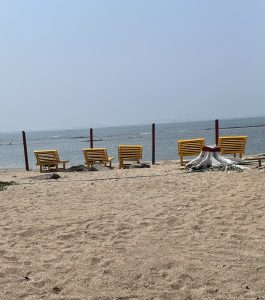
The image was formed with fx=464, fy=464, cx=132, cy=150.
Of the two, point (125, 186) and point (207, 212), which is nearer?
point (207, 212)

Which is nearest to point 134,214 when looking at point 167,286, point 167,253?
point 167,253

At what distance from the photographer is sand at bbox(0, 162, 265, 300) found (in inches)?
147

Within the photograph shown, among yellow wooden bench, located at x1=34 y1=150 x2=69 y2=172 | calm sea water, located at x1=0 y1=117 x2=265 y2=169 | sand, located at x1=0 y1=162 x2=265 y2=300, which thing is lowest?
calm sea water, located at x1=0 y1=117 x2=265 y2=169

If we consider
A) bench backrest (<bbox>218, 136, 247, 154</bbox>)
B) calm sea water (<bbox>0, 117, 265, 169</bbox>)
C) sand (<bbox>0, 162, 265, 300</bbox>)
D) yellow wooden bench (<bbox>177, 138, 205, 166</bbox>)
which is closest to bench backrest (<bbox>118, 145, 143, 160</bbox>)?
yellow wooden bench (<bbox>177, 138, 205, 166</bbox>)

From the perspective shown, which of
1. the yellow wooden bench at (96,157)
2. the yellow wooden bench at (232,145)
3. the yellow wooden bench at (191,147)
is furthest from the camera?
the yellow wooden bench at (96,157)

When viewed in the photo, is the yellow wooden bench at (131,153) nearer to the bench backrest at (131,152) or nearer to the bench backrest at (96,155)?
the bench backrest at (131,152)

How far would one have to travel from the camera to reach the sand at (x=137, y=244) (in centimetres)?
373

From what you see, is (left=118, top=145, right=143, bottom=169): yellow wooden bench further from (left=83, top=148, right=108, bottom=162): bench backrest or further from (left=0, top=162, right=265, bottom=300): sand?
(left=0, top=162, right=265, bottom=300): sand

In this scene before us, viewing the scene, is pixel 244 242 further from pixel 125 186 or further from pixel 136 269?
pixel 125 186

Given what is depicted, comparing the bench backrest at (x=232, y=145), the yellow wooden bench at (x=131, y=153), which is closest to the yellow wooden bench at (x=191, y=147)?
the bench backrest at (x=232, y=145)

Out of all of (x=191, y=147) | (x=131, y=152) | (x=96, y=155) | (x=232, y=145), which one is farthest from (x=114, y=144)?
(x=191, y=147)

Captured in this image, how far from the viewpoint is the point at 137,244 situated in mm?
4816

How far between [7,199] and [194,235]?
4.07 meters

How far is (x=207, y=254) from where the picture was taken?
443cm
